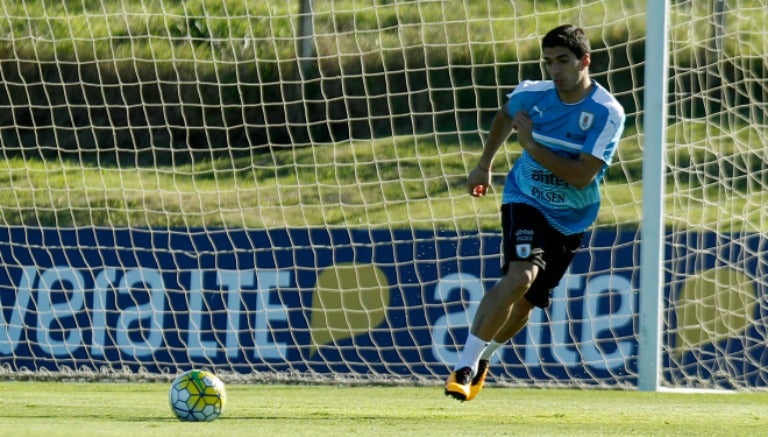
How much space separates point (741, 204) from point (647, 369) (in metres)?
3.90

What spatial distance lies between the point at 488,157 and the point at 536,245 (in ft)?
1.84

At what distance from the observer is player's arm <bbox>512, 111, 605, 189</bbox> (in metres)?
5.84

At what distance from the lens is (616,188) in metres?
13.1

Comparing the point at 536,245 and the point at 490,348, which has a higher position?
the point at 536,245

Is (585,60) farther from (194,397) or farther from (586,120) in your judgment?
(194,397)

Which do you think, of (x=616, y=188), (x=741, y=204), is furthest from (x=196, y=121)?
(x=741, y=204)

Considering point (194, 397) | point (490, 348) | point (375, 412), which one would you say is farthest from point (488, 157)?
point (194, 397)

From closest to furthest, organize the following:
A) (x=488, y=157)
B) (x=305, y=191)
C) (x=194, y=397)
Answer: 1. (x=194, y=397)
2. (x=488, y=157)
3. (x=305, y=191)

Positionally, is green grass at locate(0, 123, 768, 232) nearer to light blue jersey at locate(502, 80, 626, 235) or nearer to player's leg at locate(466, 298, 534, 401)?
player's leg at locate(466, 298, 534, 401)

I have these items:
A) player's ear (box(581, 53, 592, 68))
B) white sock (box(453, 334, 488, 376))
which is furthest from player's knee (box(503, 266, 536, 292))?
player's ear (box(581, 53, 592, 68))

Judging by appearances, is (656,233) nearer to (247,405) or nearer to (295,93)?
(247,405)

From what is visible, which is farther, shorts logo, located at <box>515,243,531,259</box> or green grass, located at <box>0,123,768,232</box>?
green grass, located at <box>0,123,768,232</box>

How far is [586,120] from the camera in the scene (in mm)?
5996

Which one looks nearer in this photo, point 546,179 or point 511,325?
point 546,179
